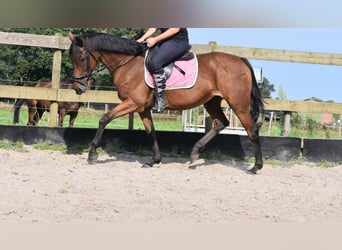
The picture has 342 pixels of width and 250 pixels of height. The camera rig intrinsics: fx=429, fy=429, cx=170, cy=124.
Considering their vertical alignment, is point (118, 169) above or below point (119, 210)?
below

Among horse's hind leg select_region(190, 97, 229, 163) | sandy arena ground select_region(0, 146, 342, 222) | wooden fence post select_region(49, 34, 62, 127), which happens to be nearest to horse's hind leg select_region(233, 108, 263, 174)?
sandy arena ground select_region(0, 146, 342, 222)

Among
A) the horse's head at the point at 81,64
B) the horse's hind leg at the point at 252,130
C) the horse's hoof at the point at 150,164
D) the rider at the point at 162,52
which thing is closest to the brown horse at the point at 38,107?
the horse's head at the point at 81,64

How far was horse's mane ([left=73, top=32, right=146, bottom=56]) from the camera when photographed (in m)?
5.71

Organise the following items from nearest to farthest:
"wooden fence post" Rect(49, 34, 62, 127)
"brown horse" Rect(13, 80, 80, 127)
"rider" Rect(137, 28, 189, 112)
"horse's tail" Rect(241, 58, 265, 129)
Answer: "rider" Rect(137, 28, 189, 112)
"horse's tail" Rect(241, 58, 265, 129)
"wooden fence post" Rect(49, 34, 62, 127)
"brown horse" Rect(13, 80, 80, 127)

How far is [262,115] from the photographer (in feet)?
19.0

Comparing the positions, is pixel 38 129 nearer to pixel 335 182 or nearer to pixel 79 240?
pixel 335 182

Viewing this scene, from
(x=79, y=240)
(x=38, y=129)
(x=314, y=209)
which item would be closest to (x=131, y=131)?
(x=38, y=129)

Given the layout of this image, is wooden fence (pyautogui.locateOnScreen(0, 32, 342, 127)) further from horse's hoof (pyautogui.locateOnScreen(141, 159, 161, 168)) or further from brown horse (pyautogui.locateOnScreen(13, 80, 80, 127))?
brown horse (pyautogui.locateOnScreen(13, 80, 80, 127))

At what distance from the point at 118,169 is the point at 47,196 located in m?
1.70

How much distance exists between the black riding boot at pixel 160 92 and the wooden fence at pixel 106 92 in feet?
4.96

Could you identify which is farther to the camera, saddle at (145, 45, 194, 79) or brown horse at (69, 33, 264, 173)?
brown horse at (69, 33, 264, 173)

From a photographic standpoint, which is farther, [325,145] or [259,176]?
[325,145]

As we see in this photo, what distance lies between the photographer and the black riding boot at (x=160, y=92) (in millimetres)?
5485

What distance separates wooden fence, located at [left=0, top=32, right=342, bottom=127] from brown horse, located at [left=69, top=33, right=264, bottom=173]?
1101mm
